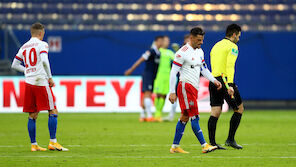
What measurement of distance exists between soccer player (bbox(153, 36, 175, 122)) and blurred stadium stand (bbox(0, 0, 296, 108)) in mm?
5204

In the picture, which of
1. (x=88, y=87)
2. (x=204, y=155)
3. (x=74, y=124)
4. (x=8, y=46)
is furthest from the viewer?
(x=8, y=46)

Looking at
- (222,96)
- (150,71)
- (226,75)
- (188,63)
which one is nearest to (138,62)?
(150,71)

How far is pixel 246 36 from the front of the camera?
863 inches

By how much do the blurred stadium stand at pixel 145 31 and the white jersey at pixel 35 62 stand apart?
12645 millimetres

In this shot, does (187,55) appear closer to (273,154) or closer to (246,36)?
(273,154)

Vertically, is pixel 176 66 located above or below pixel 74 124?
above

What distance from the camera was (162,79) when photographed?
15.7 metres

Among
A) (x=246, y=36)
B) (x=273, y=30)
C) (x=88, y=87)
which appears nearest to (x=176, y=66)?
(x=88, y=87)

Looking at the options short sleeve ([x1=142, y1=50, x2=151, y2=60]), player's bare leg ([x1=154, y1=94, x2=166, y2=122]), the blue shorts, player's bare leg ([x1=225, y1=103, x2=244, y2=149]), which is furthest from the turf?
short sleeve ([x1=142, y1=50, x2=151, y2=60])

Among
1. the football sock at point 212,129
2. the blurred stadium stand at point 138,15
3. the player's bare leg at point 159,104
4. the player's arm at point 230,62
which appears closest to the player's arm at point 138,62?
the player's bare leg at point 159,104

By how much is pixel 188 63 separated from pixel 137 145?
1.87m

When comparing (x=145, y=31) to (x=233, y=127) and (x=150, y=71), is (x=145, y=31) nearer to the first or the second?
(x=150, y=71)

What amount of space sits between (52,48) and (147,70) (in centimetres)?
710

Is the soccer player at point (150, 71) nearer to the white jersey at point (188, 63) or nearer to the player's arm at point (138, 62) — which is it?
the player's arm at point (138, 62)
